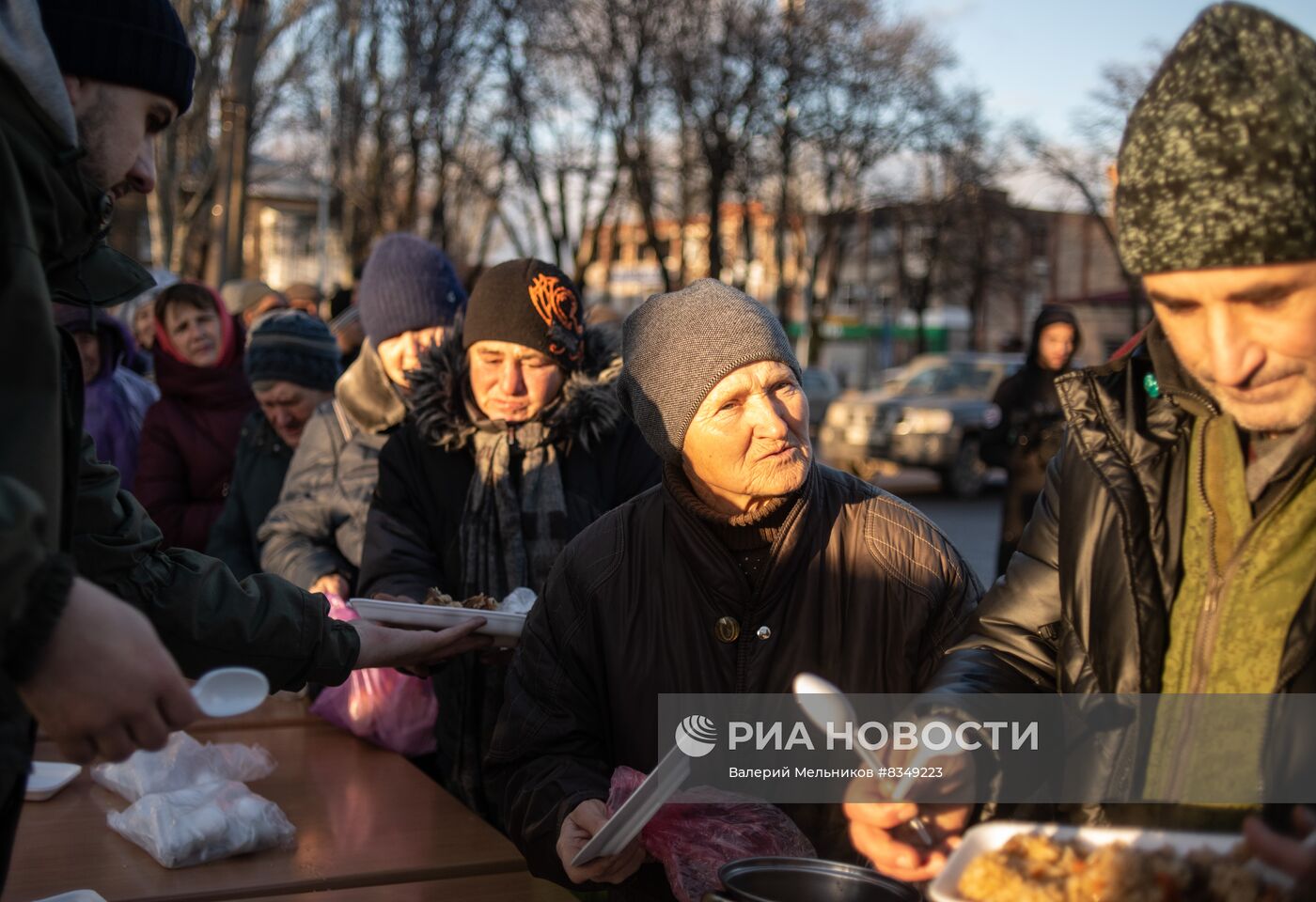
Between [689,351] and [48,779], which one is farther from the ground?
[689,351]

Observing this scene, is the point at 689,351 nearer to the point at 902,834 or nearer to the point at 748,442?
the point at 748,442

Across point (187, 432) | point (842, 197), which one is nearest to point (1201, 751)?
point (187, 432)

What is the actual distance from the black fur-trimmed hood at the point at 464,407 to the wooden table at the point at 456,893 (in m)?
1.34

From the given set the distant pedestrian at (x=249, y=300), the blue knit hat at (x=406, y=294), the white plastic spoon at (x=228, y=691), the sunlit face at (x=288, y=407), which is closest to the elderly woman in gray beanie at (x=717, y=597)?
the white plastic spoon at (x=228, y=691)

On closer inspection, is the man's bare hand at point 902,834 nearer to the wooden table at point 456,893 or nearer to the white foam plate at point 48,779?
the wooden table at point 456,893

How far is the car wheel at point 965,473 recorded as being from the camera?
1631 centimetres

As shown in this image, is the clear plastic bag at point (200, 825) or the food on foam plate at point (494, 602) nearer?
the clear plastic bag at point (200, 825)

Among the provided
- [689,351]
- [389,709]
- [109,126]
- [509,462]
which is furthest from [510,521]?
[109,126]

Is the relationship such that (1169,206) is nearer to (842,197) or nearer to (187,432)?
(187,432)

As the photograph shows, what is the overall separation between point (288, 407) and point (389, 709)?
1.63 m

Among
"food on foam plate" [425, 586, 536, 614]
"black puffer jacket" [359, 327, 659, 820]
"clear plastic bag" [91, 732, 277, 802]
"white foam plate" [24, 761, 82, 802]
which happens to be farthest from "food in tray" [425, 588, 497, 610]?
"white foam plate" [24, 761, 82, 802]

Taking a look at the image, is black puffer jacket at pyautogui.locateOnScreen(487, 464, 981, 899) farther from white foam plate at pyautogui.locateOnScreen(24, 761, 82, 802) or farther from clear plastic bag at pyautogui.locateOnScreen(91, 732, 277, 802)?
white foam plate at pyautogui.locateOnScreen(24, 761, 82, 802)

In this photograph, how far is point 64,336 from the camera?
1690 mm

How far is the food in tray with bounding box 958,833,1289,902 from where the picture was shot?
1.38 m
